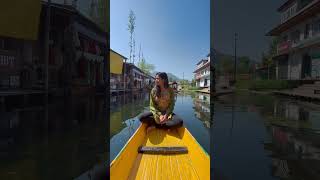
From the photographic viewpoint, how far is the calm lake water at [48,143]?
144 inches

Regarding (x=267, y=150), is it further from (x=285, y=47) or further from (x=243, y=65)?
(x=243, y=65)

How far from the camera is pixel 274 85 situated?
20.0 meters

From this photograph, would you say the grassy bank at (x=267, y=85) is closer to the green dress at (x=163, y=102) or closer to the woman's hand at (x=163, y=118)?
the green dress at (x=163, y=102)

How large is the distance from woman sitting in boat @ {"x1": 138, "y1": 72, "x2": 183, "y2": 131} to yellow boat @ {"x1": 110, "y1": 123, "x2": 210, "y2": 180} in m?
0.90

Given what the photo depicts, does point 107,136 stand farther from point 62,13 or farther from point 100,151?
point 62,13

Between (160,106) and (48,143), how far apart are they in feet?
7.22

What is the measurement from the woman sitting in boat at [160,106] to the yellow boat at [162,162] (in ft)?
2.95

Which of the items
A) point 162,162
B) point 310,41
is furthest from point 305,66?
point 162,162

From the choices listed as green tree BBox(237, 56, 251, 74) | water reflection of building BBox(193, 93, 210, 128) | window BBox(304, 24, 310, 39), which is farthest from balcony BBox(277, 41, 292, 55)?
water reflection of building BBox(193, 93, 210, 128)

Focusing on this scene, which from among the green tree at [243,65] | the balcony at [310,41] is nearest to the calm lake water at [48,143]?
the balcony at [310,41]

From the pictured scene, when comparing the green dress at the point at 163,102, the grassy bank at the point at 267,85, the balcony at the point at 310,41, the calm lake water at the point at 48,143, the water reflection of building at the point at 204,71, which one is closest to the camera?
the calm lake water at the point at 48,143

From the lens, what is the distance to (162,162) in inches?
120

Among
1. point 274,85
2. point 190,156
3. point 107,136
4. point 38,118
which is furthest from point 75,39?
point 274,85

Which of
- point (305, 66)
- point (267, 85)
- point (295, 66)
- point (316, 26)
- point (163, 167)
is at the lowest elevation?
point (163, 167)
